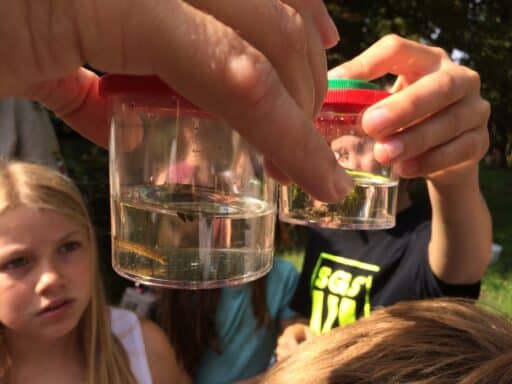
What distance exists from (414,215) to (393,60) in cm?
103

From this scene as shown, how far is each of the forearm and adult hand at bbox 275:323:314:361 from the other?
598mm

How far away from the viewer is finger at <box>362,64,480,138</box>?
0.76 m

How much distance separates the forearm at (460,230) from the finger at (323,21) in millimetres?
741

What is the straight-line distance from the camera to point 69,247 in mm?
1468

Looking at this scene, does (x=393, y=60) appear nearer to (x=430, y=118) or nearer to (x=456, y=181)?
(x=430, y=118)

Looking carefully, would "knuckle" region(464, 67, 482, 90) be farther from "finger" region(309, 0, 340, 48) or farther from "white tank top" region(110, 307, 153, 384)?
"white tank top" region(110, 307, 153, 384)

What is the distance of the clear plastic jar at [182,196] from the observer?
596 millimetres

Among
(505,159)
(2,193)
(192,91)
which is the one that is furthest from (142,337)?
(505,159)

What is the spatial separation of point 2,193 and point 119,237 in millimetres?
966

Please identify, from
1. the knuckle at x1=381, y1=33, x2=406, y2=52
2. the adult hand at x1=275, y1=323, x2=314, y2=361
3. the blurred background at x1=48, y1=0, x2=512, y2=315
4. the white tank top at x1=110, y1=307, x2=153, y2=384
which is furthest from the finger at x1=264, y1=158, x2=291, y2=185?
the blurred background at x1=48, y1=0, x2=512, y2=315

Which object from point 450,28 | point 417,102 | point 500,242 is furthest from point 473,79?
point 450,28

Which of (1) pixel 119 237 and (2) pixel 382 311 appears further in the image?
Answer: (2) pixel 382 311

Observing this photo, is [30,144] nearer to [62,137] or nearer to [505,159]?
[62,137]

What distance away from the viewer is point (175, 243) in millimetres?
595
